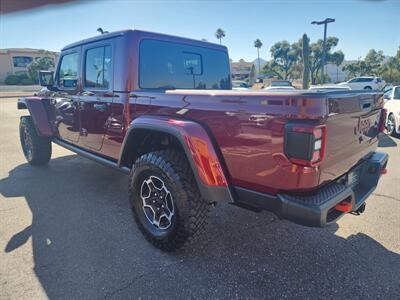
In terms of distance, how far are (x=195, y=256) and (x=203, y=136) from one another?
3.75 ft

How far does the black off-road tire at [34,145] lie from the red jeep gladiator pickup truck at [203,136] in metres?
1.64

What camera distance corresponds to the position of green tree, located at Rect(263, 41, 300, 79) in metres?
55.7

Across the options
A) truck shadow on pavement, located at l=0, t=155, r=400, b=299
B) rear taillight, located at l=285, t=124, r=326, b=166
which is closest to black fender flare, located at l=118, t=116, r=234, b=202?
rear taillight, located at l=285, t=124, r=326, b=166

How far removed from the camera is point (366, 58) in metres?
50.5

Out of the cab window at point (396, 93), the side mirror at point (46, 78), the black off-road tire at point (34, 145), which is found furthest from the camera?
the cab window at point (396, 93)

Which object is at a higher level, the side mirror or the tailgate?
the side mirror

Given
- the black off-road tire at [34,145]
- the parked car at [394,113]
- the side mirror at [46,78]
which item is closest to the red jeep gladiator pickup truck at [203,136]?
the side mirror at [46,78]

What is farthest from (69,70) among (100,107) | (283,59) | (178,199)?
(283,59)

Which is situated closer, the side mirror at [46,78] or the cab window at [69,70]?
the cab window at [69,70]

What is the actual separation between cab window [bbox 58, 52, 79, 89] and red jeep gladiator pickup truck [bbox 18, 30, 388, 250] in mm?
29

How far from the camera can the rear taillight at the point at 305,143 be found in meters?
1.74

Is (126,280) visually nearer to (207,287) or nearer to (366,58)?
(207,287)

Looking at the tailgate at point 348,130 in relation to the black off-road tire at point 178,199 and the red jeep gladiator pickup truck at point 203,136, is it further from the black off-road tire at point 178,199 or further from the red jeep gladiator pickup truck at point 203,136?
the black off-road tire at point 178,199

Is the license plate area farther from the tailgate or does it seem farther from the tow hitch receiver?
the tow hitch receiver
